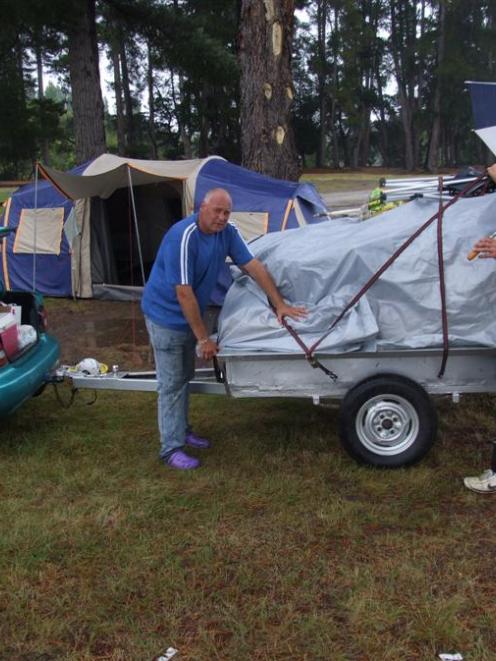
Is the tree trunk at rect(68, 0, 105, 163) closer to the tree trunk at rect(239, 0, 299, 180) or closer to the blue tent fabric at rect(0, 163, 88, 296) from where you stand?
the blue tent fabric at rect(0, 163, 88, 296)

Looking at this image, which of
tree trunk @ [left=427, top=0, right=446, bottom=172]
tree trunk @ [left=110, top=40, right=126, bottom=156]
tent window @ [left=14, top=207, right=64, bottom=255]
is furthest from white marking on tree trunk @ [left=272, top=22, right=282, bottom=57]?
tree trunk @ [left=427, top=0, right=446, bottom=172]

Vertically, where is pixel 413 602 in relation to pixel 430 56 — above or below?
below

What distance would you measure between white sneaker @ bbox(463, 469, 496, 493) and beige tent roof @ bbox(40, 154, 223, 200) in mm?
6212

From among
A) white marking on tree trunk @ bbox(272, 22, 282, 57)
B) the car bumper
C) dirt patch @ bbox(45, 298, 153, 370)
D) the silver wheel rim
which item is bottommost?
dirt patch @ bbox(45, 298, 153, 370)

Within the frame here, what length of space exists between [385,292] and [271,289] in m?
0.67

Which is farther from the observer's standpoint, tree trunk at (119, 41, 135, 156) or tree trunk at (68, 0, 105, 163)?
tree trunk at (119, 41, 135, 156)

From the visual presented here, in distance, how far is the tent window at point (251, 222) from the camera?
9.10 meters

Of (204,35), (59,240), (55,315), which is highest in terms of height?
(204,35)

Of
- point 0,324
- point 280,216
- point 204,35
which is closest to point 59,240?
point 280,216

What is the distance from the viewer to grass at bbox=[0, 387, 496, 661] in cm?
255

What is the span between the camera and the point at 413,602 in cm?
272

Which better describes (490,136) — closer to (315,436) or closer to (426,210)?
(426,210)

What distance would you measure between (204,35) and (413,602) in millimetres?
12474

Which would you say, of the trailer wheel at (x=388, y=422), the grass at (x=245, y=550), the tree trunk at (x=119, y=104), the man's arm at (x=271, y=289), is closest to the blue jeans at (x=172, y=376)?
the grass at (x=245, y=550)
